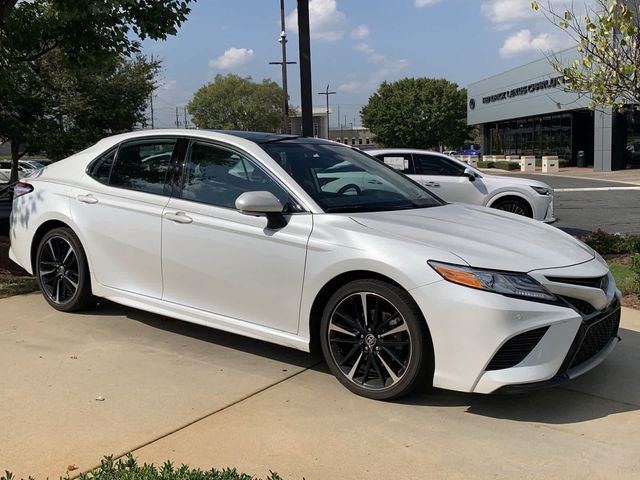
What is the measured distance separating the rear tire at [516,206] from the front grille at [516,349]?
7842 mm

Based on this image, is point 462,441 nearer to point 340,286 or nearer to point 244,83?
point 340,286

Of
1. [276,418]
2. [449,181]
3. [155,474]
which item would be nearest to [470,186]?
[449,181]

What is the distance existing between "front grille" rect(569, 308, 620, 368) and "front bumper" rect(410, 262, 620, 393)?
0.11 m

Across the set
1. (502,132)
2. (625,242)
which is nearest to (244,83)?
(502,132)

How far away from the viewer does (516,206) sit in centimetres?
1095

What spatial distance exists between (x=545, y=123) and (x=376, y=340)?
157 feet

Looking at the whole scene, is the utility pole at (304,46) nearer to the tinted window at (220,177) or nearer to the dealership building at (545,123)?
the tinted window at (220,177)

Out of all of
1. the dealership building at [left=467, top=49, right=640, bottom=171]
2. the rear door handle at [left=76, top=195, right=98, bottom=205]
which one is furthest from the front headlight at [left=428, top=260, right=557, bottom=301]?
the dealership building at [left=467, top=49, right=640, bottom=171]

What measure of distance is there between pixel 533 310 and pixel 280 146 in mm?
2216

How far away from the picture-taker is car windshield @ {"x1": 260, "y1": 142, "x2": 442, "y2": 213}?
14.0 feet

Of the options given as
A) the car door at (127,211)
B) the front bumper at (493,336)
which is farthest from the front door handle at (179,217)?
the front bumper at (493,336)

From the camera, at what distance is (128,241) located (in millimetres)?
4758

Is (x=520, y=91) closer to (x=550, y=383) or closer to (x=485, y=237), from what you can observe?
(x=485, y=237)

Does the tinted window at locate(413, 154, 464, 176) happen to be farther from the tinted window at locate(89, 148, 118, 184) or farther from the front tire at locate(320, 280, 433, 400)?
the front tire at locate(320, 280, 433, 400)
